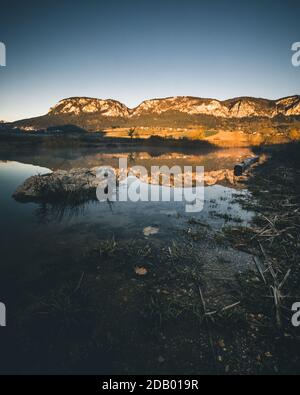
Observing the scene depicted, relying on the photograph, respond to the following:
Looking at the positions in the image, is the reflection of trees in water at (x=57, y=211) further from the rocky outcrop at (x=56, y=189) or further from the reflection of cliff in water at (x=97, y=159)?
the reflection of cliff in water at (x=97, y=159)

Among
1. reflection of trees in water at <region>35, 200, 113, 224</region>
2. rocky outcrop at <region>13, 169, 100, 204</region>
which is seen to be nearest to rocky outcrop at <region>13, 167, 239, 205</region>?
rocky outcrop at <region>13, 169, 100, 204</region>

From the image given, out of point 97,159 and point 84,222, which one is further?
point 97,159

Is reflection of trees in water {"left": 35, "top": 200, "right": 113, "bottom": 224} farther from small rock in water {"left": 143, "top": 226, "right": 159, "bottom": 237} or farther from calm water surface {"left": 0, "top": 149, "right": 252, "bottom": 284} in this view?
small rock in water {"left": 143, "top": 226, "right": 159, "bottom": 237}

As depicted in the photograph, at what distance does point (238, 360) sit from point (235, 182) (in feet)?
58.8

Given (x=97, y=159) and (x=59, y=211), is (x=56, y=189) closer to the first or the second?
(x=59, y=211)

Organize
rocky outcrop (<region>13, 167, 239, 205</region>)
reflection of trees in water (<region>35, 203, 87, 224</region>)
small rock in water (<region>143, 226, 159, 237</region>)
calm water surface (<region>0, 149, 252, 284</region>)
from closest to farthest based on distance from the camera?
calm water surface (<region>0, 149, 252, 284</region>), small rock in water (<region>143, 226, 159, 237</region>), reflection of trees in water (<region>35, 203, 87, 224</region>), rocky outcrop (<region>13, 167, 239, 205</region>)

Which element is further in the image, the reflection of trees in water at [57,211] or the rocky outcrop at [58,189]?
the rocky outcrop at [58,189]

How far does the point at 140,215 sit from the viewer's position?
12.4 meters

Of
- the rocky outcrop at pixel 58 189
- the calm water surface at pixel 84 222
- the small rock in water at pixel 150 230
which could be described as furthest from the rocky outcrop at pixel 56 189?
the small rock in water at pixel 150 230

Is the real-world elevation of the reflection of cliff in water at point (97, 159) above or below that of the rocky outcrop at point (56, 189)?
above

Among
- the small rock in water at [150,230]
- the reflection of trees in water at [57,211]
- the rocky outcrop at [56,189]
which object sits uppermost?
the rocky outcrop at [56,189]

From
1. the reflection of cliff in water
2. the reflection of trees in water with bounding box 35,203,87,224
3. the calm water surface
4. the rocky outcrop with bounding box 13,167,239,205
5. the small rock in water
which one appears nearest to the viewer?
the calm water surface

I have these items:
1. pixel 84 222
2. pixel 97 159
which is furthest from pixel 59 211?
pixel 97 159

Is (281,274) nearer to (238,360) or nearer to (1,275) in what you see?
(238,360)
